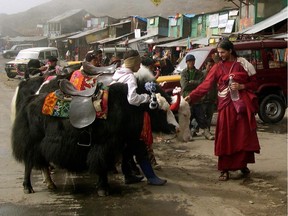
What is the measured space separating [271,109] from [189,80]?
2759 mm

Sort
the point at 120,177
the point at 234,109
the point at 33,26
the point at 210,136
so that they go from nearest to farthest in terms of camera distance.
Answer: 1. the point at 234,109
2. the point at 120,177
3. the point at 210,136
4. the point at 33,26

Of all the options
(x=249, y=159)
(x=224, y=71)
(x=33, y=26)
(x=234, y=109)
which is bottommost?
(x=249, y=159)

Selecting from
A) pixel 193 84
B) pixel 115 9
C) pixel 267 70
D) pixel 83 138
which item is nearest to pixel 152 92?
pixel 83 138

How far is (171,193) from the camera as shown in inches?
186

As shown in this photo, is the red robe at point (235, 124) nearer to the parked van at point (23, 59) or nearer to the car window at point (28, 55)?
the parked van at point (23, 59)

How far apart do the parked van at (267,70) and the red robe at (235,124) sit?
14.0 ft

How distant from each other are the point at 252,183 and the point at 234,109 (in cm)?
91

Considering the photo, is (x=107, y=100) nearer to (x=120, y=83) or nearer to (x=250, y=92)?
(x=120, y=83)

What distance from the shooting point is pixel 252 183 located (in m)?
5.07

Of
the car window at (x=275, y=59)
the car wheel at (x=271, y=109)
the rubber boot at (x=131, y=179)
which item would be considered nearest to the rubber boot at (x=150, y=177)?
the rubber boot at (x=131, y=179)

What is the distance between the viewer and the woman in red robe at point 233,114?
500 cm

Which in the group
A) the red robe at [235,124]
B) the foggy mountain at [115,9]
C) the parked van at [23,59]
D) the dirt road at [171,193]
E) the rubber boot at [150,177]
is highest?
the foggy mountain at [115,9]

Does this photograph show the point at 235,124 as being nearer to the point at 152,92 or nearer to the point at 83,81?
the point at 152,92

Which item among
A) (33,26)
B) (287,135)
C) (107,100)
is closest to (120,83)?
(107,100)
